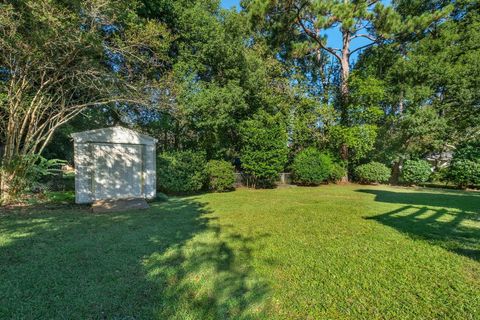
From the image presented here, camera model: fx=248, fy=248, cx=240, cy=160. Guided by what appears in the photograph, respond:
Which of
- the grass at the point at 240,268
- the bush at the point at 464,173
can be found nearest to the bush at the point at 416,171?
the bush at the point at 464,173

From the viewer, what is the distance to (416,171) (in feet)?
47.6

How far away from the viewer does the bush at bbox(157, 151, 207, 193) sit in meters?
9.66

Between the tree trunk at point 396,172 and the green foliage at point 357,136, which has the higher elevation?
the green foliage at point 357,136

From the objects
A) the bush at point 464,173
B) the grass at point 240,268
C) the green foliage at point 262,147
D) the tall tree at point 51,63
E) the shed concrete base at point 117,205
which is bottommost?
the grass at point 240,268

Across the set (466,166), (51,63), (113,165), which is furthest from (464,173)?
(51,63)

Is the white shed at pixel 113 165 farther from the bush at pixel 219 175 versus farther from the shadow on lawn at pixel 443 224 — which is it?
the shadow on lawn at pixel 443 224

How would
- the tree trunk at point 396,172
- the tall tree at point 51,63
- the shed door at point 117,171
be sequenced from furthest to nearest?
the tree trunk at point 396,172, the shed door at point 117,171, the tall tree at point 51,63

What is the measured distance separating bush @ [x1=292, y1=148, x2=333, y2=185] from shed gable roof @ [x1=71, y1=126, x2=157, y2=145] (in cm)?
812

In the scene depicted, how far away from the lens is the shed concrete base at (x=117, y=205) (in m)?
6.68

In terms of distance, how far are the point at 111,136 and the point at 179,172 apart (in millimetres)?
2778

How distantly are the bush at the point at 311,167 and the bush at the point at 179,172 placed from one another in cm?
588

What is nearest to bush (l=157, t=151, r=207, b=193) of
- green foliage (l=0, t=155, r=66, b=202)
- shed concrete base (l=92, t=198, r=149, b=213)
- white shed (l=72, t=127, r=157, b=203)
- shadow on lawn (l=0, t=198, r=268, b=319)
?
white shed (l=72, t=127, r=157, b=203)

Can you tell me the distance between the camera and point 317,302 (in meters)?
2.36

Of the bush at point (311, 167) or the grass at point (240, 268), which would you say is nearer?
the grass at point (240, 268)
